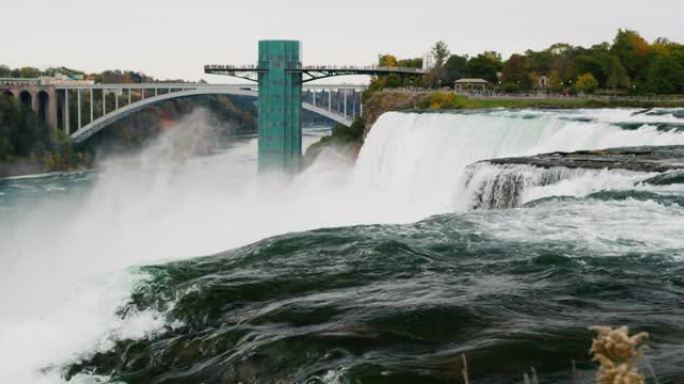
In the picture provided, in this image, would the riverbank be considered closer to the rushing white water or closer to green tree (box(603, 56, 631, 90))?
the rushing white water

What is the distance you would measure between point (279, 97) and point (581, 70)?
1666 centimetres

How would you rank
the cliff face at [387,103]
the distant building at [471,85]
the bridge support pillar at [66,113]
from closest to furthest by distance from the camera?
the cliff face at [387,103]
the distant building at [471,85]
the bridge support pillar at [66,113]

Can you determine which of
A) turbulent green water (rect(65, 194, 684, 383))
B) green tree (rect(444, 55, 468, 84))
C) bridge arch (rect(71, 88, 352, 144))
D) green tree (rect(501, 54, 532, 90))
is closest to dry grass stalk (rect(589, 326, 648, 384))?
turbulent green water (rect(65, 194, 684, 383))

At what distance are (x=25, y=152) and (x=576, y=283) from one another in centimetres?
5418

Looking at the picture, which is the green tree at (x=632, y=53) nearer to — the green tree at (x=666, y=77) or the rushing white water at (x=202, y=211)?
the green tree at (x=666, y=77)

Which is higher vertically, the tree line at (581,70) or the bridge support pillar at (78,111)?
the tree line at (581,70)

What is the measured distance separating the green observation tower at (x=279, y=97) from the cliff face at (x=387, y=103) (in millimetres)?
2915

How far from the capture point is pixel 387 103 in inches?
1857

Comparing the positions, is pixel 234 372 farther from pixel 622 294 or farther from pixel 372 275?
pixel 622 294

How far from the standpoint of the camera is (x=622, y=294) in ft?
29.6

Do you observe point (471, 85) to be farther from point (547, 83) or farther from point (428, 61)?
point (428, 61)

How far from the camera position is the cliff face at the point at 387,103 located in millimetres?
45922

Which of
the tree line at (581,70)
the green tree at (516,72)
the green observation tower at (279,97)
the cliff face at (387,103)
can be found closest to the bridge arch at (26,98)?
the green observation tower at (279,97)

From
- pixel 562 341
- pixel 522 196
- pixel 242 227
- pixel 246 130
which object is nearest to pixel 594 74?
pixel 242 227
